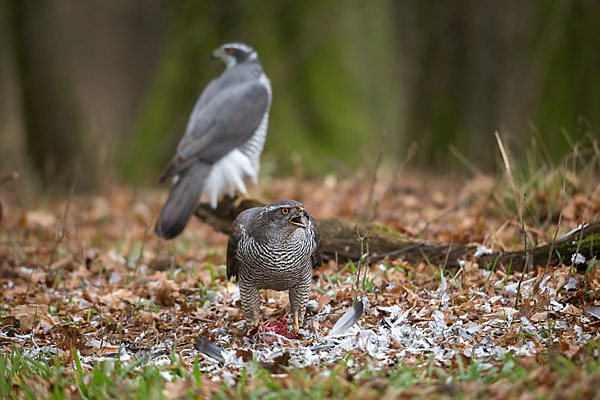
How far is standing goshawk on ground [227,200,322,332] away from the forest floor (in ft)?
0.86

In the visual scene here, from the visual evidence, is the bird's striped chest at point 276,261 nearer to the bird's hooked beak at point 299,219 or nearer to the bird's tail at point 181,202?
the bird's hooked beak at point 299,219

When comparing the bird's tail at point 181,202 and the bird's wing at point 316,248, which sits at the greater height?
the bird's wing at point 316,248

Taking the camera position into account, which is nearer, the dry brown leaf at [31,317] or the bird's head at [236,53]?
the dry brown leaf at [31,317]

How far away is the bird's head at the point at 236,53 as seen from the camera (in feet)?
20.9

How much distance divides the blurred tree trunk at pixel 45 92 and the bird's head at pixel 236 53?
3297mm

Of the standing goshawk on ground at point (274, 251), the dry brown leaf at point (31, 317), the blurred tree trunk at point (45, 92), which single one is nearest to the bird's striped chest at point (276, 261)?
the standing goshawk on ground at point (274, 251)

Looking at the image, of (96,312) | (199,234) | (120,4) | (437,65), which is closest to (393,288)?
(96,312)

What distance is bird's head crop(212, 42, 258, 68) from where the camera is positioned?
638 cm

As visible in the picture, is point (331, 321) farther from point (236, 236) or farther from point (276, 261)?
point (236, 236)

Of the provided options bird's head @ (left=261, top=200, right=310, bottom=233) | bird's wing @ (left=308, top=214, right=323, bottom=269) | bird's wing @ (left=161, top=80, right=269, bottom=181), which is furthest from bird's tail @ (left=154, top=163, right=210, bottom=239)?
bird's head @ (left=261, top=200, right=310, bottom=233)

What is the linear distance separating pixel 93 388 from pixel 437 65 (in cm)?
844

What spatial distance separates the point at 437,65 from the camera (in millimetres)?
10000

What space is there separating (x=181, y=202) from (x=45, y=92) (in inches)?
186

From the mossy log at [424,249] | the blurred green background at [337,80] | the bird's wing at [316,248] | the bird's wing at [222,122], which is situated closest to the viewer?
the bird's wing at [316,248]
